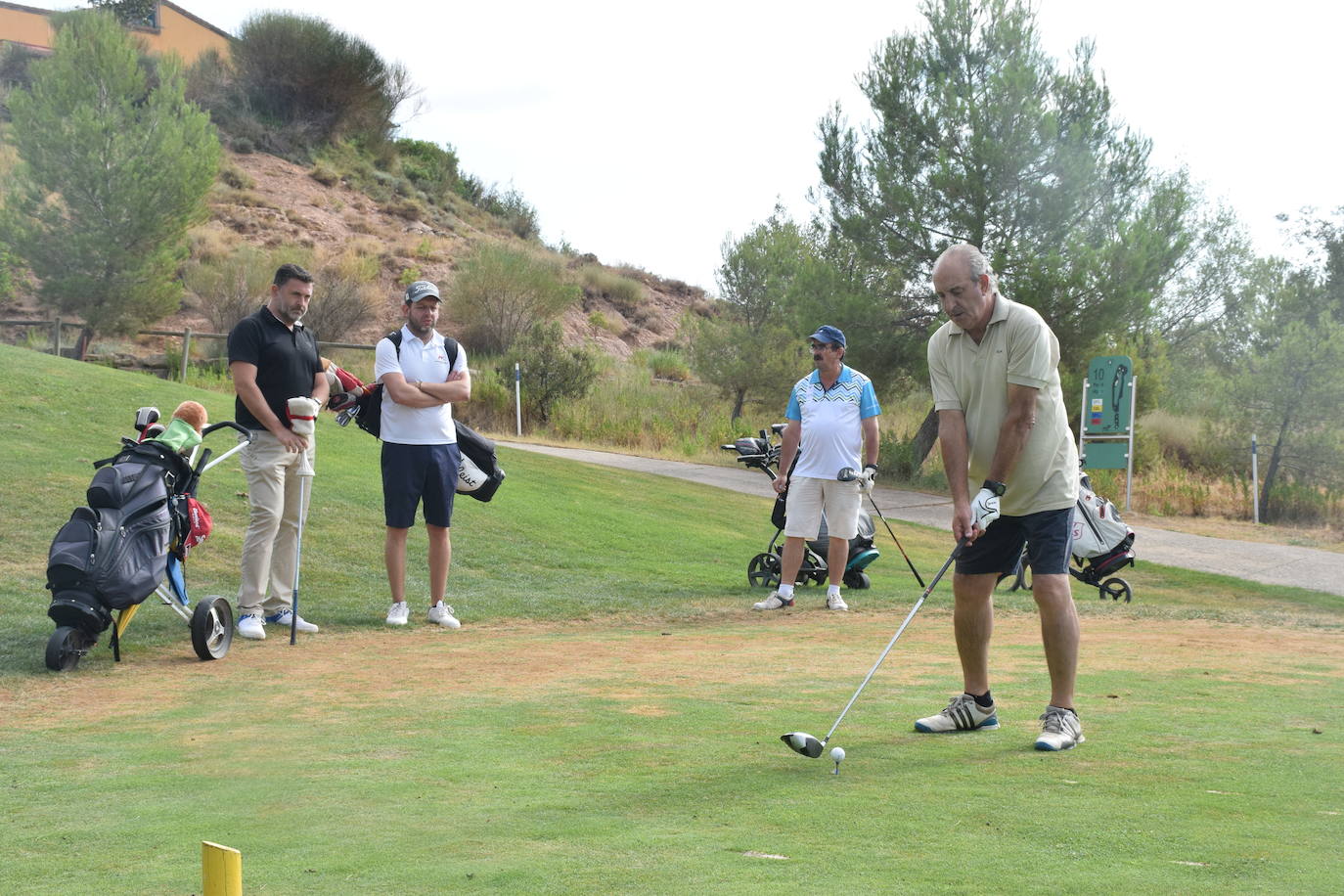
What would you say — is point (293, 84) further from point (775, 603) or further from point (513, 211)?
point (775, 603)

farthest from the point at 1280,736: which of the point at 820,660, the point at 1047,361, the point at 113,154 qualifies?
the point at 113,154

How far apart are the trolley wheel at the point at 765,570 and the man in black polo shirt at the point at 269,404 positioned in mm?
5341

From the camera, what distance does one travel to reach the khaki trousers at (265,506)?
28.0 feet

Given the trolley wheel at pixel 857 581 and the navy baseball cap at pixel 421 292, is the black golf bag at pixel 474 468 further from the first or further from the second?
the trolley wheel at pixel 857 581

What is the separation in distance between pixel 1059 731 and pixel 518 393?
2943 cm

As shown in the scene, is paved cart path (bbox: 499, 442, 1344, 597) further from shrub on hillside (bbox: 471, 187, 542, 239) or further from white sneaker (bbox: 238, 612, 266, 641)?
shrub on hillside (bbox: 471, 187, 542, 239)

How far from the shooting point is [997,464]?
523cm

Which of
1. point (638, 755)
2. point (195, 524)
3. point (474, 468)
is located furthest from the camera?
point (474, 468)

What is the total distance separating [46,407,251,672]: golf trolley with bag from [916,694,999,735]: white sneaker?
423cm

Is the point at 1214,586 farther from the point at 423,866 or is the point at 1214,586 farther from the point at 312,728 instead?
the point at 423,866

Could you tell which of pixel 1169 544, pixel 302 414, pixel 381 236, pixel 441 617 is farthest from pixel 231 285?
pixel 302 414

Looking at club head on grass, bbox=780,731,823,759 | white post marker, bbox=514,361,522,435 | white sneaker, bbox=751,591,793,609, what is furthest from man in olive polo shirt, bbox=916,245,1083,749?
white post marker, bbox=514,361,522,435

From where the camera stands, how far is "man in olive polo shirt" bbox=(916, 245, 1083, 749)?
205 inches

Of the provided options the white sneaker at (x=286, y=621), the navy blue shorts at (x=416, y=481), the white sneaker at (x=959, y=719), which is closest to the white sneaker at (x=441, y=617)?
the navy blue shorts at (x=416, y=481)
